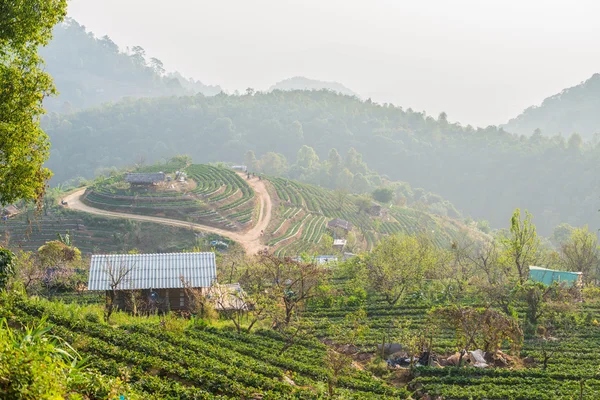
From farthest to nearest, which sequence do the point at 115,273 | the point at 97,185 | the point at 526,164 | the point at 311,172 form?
1. the point at 526,164
2. the point at 311,172
3. the point at 97,185
4. the point at 115,273

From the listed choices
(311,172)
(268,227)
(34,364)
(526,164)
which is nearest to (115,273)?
(34,364)

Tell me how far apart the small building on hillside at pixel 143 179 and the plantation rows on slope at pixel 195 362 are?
53320mm

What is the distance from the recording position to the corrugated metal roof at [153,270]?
86.5 feet

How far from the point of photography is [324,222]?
79688mm

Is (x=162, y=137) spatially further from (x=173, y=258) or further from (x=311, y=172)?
(x=173, y=258)

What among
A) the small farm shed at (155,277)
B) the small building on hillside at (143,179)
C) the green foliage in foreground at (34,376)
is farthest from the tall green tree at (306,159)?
Answer: the green foliage in foreground at (34,376)

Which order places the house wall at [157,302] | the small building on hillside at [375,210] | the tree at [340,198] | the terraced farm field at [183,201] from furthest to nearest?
the small building on hillside at [375,210] → the tree at [340,198] → the terraced farm field at [183,201] → the house wall at [157,302]

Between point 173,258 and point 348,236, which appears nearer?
point 173,258

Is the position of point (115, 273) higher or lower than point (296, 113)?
lower

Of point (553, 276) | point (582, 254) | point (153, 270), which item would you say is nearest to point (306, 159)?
point (582, 254)

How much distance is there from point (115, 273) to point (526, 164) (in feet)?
502

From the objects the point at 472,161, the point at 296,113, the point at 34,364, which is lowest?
the point at 34,364

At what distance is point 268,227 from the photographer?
69062mm

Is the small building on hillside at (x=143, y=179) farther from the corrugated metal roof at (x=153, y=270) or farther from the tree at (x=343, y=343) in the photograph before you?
the tree at (x=343, y=343)
